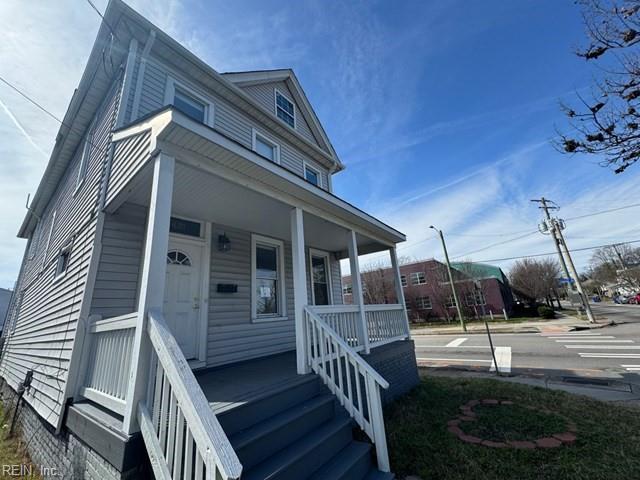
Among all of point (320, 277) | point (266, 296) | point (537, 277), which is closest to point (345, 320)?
point (266, 296)

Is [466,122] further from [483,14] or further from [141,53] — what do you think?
[141,53]

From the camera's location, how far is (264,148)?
23.1 feet

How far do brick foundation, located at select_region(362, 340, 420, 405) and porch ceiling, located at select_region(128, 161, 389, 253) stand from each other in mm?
2597

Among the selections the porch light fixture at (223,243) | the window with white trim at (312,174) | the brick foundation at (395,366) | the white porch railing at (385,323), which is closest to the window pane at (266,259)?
the porch light fixture at (223,243)

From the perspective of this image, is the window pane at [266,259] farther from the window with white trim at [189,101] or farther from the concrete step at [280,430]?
the concrete step at [280,430]

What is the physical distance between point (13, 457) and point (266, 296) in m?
4.68

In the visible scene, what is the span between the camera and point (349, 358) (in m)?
3.33

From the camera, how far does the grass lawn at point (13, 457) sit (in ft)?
12.1

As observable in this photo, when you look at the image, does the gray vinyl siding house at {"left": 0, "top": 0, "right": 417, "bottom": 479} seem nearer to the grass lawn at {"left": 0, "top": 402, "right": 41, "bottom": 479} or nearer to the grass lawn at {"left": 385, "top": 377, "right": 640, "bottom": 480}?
the grass lawn at {"left": 0, "top": 402, "right": 41, "bottom": 479}

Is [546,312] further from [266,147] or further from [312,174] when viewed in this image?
Answer: [266,147]

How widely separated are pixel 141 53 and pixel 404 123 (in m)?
7.60

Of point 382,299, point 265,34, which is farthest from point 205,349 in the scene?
point 382,299

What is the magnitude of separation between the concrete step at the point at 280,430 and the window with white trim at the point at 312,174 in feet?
21.5

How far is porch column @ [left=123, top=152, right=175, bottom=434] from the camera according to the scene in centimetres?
202
